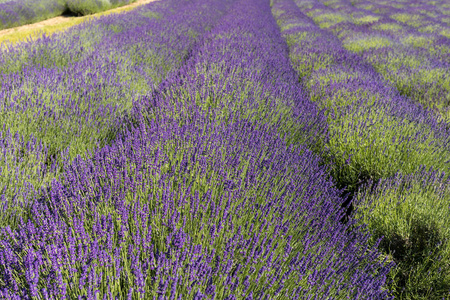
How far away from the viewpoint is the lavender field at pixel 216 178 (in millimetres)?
1065

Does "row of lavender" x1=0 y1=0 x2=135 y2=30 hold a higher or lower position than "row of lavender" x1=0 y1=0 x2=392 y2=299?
higher

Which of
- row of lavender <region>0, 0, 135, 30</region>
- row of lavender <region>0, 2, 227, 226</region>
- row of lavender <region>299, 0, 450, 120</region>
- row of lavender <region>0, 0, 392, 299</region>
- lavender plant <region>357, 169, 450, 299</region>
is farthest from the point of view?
row of lavender <region>0, 0, 135, 30</region>

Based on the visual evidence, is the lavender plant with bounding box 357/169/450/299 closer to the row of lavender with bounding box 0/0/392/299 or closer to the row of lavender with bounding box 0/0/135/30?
the row of lavender with bounding box 0/0/392/299

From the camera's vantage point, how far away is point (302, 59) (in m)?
4.91

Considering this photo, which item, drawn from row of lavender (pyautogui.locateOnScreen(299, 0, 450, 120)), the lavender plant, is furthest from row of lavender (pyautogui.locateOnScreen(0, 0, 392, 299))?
row of lavender (pyautogui.locateOnScreen(299, 0, 450, 120))

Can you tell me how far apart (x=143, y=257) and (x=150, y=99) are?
216 cm

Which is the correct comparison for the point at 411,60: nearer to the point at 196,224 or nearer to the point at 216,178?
the point at 216,178

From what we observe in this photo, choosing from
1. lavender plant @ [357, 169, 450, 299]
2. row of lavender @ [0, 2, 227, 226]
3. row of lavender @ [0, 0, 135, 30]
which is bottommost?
lavender plant @ [357, 169, 450, 299]

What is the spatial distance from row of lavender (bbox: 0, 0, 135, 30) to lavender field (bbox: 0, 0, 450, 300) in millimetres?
7218

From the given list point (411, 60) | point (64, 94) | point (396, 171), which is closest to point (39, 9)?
point (64, 94)

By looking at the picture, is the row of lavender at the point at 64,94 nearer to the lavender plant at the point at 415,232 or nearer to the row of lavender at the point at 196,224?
the row of lavender at the point at 196,224

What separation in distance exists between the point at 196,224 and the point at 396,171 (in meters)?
1.84

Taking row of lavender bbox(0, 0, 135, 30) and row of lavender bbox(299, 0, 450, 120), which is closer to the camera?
row of lavender bbox(299, 0, 450, 120)

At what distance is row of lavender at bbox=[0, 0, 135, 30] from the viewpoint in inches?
361
